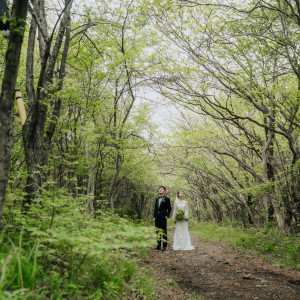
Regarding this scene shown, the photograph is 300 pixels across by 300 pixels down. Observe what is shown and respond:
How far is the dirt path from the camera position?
12.7 ft

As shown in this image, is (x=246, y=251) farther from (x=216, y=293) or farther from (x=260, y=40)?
(x=260, y=40)

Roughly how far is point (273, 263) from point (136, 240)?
4.93 metres

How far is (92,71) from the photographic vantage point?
881 cm

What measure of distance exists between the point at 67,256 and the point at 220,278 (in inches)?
125

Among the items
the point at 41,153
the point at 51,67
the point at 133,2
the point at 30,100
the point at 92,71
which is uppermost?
the point at 133,2

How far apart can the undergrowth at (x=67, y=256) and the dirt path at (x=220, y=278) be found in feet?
2.48

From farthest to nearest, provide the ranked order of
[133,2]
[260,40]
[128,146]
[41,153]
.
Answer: [128,146], [133,2], [260,40], [41,153]

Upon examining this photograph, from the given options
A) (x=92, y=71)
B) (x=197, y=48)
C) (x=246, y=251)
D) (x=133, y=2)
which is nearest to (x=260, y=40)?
(x=197, y=48)

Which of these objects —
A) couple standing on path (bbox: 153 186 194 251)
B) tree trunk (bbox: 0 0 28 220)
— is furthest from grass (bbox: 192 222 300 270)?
tree trunk (bbox: 0 0 28 220)

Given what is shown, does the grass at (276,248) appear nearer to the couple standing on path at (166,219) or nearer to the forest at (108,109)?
the forest at (108,109)

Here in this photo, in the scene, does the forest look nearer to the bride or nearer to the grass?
the grass

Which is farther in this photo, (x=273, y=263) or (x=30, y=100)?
(x=273, y=263)

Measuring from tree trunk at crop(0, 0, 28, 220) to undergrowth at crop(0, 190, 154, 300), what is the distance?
0.62 meters

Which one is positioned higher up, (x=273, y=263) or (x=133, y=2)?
(x=133, y=2)
